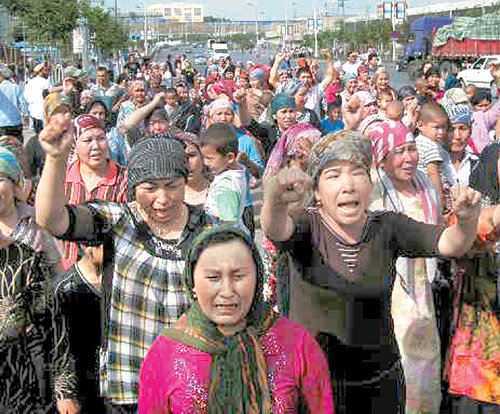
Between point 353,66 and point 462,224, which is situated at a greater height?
point 353,66

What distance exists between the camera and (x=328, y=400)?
2812 mm

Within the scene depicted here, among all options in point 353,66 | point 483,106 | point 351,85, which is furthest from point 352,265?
point 353,66

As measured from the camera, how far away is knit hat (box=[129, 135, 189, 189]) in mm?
3598

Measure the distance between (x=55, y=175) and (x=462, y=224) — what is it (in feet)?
4.83

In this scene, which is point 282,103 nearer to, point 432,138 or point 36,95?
point 432,138

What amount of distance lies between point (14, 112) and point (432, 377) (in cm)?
1007

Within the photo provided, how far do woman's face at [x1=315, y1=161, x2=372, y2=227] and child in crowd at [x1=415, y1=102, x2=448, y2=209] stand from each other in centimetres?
268

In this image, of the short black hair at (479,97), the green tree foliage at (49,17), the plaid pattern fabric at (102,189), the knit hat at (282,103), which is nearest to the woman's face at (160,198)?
the plaid pattern fabric at (102,189)

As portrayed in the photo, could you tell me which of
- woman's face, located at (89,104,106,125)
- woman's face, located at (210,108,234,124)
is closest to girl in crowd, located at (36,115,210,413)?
woman's face, located at (210,108,234,124)

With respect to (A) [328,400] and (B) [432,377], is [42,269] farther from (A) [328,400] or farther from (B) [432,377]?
(B) [432,377]

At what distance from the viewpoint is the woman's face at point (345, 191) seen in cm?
346

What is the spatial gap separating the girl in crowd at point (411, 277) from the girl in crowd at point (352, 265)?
1.11 metres

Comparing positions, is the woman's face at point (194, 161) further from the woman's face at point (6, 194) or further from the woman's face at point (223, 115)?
the woman's face at point (223, 115)

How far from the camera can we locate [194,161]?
18.1 feet
